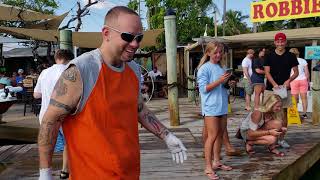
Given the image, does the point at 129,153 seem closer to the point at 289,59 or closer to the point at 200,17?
the point at 289,59

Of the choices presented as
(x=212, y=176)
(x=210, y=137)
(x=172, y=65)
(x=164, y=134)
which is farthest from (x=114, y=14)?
(x=172, y=65)

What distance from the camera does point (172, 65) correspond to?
31.2 feet

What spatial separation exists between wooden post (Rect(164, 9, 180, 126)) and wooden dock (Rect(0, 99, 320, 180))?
1.06 m

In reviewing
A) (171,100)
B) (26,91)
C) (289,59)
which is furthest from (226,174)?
(26,91)

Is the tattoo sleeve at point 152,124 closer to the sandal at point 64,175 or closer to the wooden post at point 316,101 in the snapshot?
the sandal at point 64,175

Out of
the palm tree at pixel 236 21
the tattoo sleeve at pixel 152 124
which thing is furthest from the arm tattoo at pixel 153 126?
the palm tree at pixel 236 21

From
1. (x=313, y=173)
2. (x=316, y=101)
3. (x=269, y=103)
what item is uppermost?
(x=269, y=103)

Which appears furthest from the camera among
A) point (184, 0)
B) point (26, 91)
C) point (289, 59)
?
point (184, 0)

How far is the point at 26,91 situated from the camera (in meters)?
13.8

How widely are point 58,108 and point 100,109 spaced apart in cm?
22

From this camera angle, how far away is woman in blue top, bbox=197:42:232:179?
16.6 ft

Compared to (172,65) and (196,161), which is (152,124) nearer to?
(196,161)

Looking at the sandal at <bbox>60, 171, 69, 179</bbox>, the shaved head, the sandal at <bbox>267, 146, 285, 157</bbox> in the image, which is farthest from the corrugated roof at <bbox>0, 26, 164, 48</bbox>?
the shaved head

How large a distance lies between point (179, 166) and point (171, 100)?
390 cm
